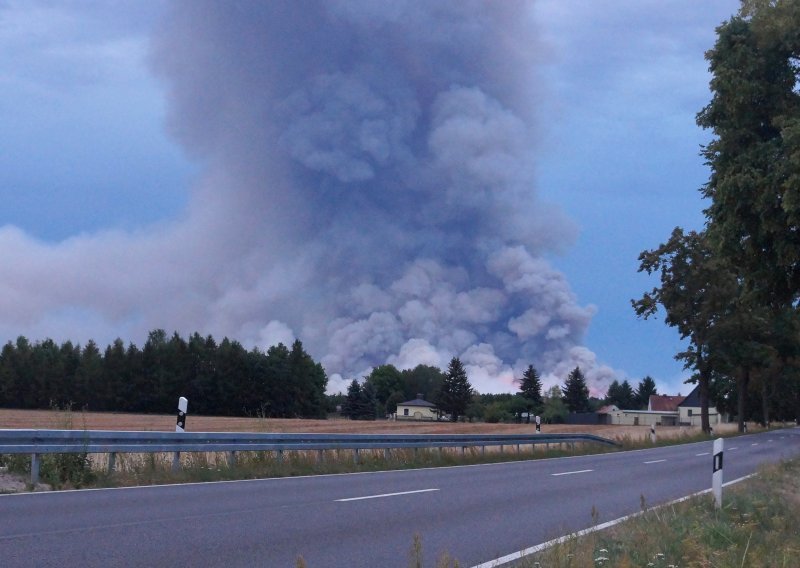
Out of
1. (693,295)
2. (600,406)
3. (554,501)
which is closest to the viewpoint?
(554,501)

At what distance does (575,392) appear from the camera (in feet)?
463

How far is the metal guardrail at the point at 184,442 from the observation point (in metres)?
13.8

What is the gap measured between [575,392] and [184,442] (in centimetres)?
12925

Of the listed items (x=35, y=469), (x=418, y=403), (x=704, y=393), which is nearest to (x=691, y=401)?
(x=418, y=403)

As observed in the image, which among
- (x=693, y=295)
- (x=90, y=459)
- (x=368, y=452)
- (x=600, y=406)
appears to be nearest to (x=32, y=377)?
(x=693, y=295)

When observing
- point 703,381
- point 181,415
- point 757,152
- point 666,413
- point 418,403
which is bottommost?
point 666,413

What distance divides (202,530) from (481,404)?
101 meters

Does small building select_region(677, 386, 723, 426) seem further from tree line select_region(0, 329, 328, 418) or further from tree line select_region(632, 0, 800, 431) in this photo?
tree line select_region(632, 0, 800, 431)

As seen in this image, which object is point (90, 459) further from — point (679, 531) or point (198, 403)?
point (198, 403)

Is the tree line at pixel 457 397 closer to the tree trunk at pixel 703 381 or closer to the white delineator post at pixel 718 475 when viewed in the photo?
the tree trunk at pixel 703 381

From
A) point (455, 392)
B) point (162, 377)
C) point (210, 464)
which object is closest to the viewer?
point (210, 464)

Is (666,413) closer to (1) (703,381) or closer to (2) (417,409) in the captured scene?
(2) (417,409)

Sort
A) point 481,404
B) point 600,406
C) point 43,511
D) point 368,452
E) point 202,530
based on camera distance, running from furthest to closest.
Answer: point 600,406, point 481,404, point 368,452, point 43,511, point 202,530

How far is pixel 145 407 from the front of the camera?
8506 cm
